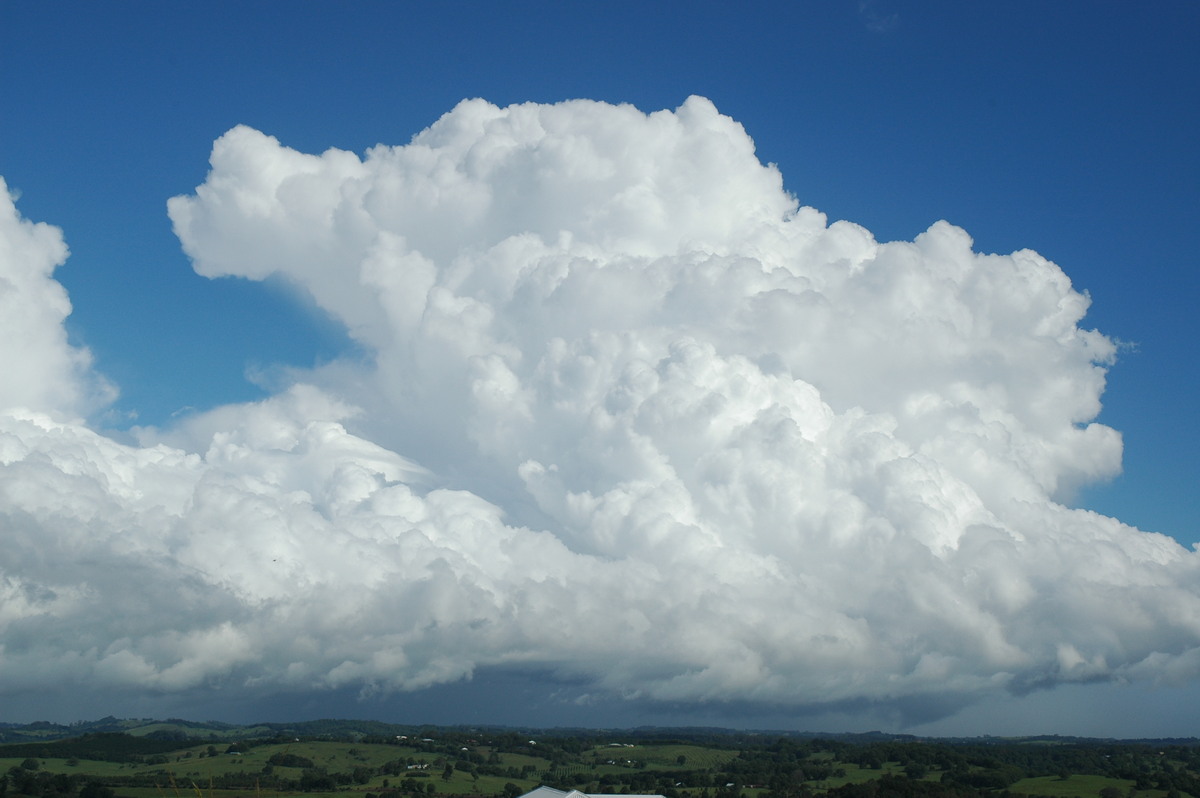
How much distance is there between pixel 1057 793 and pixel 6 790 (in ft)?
719

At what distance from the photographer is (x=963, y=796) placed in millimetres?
170750

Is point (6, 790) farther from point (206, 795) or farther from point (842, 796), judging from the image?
point (842, 796)

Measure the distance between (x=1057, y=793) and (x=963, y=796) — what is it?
3872cm

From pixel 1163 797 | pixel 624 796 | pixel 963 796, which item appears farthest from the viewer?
pixel 624 796

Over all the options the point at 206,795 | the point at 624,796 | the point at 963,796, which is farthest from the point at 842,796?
the point at 206,795

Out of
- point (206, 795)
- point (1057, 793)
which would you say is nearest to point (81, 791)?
point (206, 795)

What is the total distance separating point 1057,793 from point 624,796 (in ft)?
297

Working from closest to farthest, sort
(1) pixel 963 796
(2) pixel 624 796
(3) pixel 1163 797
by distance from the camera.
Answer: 1. (1) pixel 963 796
2. (3) pixel 1163 797
3. (2) pixel 624 796

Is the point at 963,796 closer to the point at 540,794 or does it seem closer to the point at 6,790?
the point at 540,794

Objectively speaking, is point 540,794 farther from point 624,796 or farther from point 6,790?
point 6,790

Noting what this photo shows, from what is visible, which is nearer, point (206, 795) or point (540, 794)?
point (540, 794)

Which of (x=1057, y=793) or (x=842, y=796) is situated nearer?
(x=842, y=796)

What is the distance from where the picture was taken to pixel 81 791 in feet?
656

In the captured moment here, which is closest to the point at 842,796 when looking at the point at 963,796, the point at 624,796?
the point at 963,796
